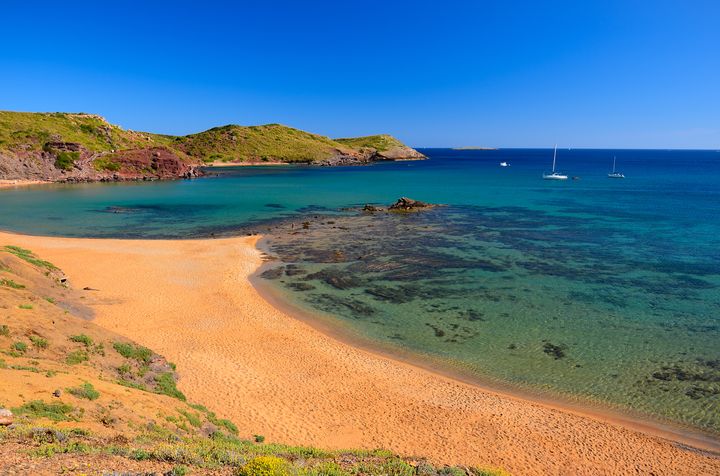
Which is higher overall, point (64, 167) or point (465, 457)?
point (64, 167)

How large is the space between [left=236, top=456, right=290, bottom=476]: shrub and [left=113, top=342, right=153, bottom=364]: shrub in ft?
34.3

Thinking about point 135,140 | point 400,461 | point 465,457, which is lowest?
point 465,457

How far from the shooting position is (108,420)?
11336 millimetres

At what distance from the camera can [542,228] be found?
52.6 metres

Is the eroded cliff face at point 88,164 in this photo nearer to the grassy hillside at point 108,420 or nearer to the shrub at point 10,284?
the shrub at point 10,284

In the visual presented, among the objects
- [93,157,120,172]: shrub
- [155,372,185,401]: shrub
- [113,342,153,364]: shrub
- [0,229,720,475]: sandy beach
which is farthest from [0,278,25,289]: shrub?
[93,157,120,172]: shrub

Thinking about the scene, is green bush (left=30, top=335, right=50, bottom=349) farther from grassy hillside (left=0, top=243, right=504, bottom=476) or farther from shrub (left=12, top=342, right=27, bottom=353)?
shrub (left=12, top=342, right=27, bottom=353)

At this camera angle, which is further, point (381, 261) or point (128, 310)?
point (381, 261)

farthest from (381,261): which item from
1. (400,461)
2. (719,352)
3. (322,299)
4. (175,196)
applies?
(175,196)

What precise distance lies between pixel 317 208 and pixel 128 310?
4549cm

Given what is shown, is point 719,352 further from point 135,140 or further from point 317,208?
point 135,140

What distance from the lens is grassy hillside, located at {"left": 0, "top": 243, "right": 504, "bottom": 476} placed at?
8680mm

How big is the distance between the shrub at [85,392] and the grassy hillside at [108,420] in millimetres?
28

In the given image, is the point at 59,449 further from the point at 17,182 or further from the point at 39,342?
the point at 17,182
